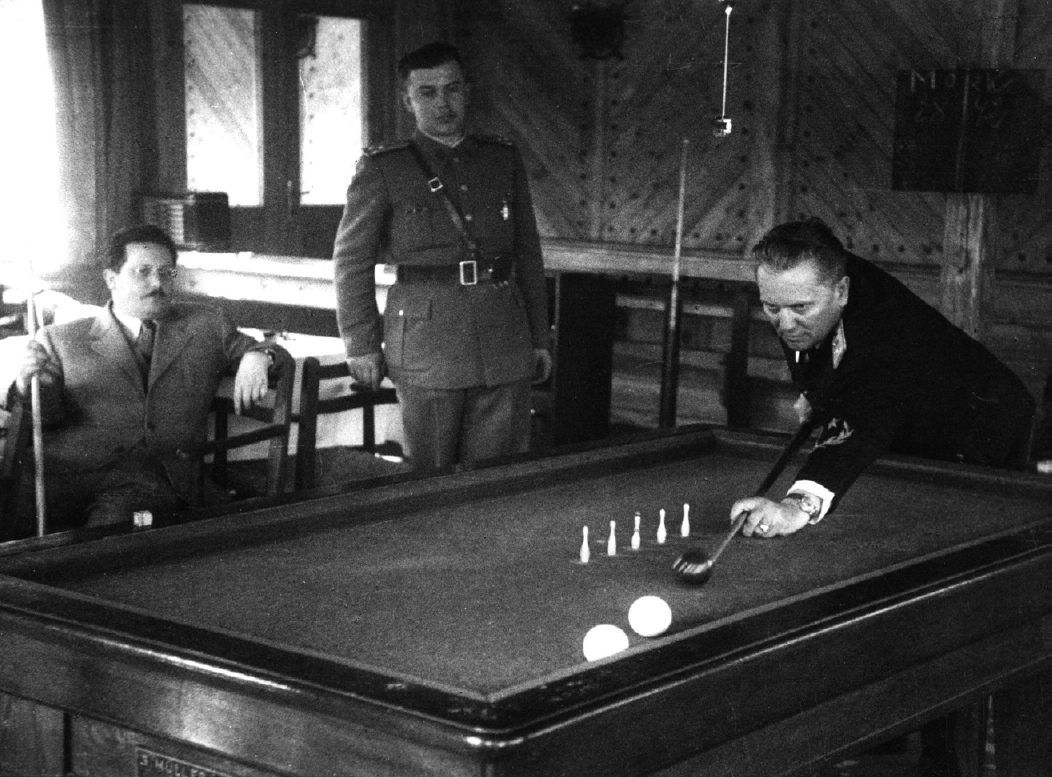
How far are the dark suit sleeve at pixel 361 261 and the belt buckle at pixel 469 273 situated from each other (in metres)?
0.26

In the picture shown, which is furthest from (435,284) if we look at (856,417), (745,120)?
(745,120)

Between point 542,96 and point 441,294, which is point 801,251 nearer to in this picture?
point 441,294

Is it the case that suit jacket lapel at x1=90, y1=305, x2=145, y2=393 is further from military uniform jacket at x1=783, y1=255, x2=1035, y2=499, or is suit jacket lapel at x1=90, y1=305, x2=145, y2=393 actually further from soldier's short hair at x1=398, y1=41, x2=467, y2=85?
military uniform jacket at x1=783, y1=255, x2=1035, y2=499

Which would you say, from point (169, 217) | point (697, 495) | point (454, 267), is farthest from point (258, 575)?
point (169, 217)

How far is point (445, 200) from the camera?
4418 millimetres

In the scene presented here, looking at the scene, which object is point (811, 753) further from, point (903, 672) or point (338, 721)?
point (338, 721)

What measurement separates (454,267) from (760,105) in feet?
12.4

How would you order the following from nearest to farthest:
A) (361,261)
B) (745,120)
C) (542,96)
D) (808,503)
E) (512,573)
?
(512,573) → (808,503) → (361,261) → (745,120) → (542,96)

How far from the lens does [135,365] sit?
4031mm

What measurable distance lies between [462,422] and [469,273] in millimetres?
434

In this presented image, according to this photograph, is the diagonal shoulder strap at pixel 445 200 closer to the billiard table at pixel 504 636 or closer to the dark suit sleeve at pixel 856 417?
the billiard table at pixel 504 636

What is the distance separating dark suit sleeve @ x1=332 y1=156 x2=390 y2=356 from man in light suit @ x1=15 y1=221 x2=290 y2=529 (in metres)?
0.40

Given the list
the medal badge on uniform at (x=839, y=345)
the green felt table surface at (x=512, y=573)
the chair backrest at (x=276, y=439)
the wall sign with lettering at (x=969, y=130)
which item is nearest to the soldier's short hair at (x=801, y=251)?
the medal badge on uniform at (x=839, y=345)

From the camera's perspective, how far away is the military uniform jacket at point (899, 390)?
293 centimetres
